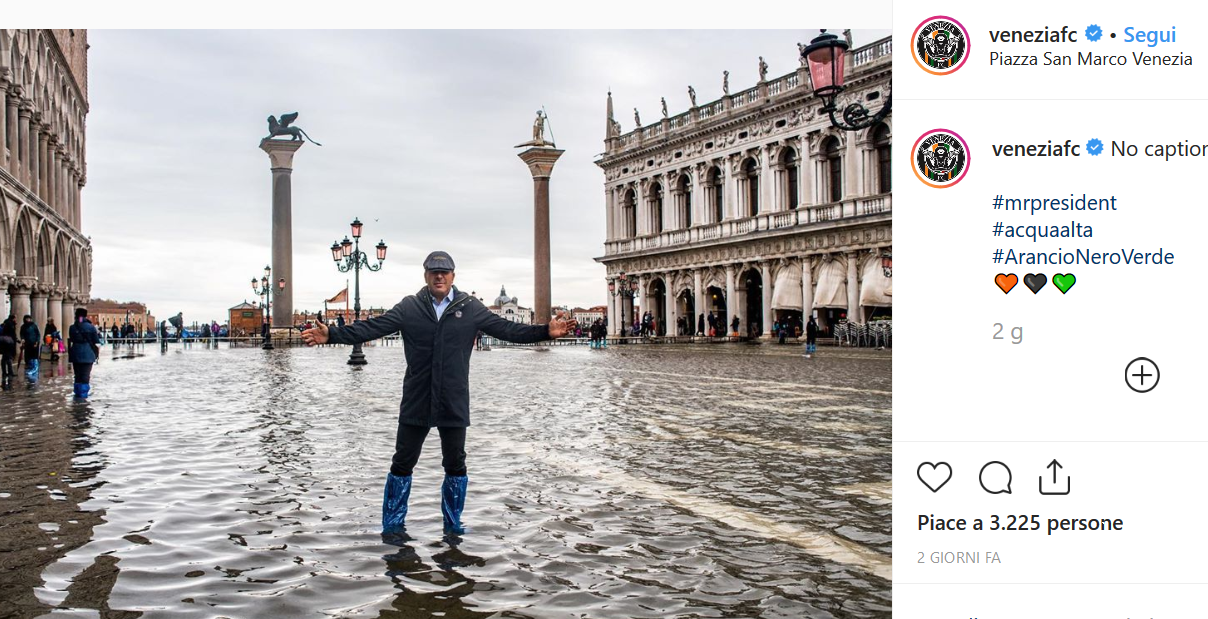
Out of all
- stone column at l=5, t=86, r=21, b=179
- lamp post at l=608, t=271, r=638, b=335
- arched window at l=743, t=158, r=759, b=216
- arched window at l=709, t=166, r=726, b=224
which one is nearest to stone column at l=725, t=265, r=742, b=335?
arched window at l=743, t=158, r=759, b=216

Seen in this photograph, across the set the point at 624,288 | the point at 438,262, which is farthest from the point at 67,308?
the point at 438,262

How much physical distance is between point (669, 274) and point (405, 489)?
144 feet

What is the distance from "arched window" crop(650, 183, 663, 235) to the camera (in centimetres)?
5069

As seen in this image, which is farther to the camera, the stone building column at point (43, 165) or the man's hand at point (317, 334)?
the stone building column at point (43, 165)

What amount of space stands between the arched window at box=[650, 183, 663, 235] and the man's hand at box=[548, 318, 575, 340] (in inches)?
1770

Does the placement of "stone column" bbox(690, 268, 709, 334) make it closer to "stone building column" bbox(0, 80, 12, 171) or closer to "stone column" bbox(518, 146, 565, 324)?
"stone column" bbox(518, 146, 565, 324)

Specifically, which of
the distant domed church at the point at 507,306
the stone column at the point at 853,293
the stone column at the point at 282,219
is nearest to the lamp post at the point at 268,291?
the stone column at the point at 282,219

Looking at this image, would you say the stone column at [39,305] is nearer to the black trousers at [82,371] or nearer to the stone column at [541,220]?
the stone column at [541,220]
